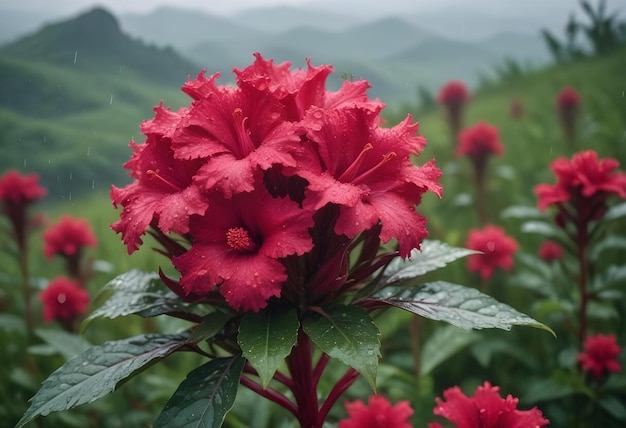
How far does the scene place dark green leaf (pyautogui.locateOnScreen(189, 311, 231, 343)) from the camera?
78 cm

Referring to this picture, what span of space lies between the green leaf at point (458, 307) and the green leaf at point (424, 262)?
3cm

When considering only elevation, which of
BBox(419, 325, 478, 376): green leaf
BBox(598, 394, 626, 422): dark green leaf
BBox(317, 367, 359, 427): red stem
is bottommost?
BBox(419, 325, 478, 376): green leaf

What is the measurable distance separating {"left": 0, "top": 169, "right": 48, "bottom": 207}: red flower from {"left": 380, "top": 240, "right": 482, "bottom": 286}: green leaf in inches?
64.5

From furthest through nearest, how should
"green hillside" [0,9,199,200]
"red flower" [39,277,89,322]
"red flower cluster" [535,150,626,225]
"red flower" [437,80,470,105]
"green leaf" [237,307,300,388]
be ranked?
"red flower" [437,80,470,105]
"green hillside" [0,9,199,200]
"red flower" [39,277,89,322]
"red flower cluster" [535,150,626,225]
"green leaf" [237,307,300,388]

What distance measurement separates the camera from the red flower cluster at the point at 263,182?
71 cm

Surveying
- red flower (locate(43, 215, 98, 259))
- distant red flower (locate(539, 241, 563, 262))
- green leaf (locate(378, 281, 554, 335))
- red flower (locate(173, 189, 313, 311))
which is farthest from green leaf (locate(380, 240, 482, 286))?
red flower (locate(43, 215, 98, 259))

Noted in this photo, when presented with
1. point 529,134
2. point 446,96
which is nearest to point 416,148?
point 446,96

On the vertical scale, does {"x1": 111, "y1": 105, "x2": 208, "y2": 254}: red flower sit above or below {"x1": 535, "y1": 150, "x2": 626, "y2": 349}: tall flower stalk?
above

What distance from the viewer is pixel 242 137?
78cm

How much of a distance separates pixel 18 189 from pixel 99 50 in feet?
2.52

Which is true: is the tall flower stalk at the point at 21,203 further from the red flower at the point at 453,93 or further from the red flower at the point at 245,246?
the red flower at the point at 453,93

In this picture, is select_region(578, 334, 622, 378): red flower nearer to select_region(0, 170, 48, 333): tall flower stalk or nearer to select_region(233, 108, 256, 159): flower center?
select_region(233, 108, 256, 159): flower center

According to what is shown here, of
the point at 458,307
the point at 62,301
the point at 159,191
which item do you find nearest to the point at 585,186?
the point at 458,307

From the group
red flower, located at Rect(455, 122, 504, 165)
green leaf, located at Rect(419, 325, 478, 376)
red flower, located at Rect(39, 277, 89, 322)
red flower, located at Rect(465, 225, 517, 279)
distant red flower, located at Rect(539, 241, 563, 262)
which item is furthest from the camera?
red flower, located at Rect(455, 122, 504, 165)
